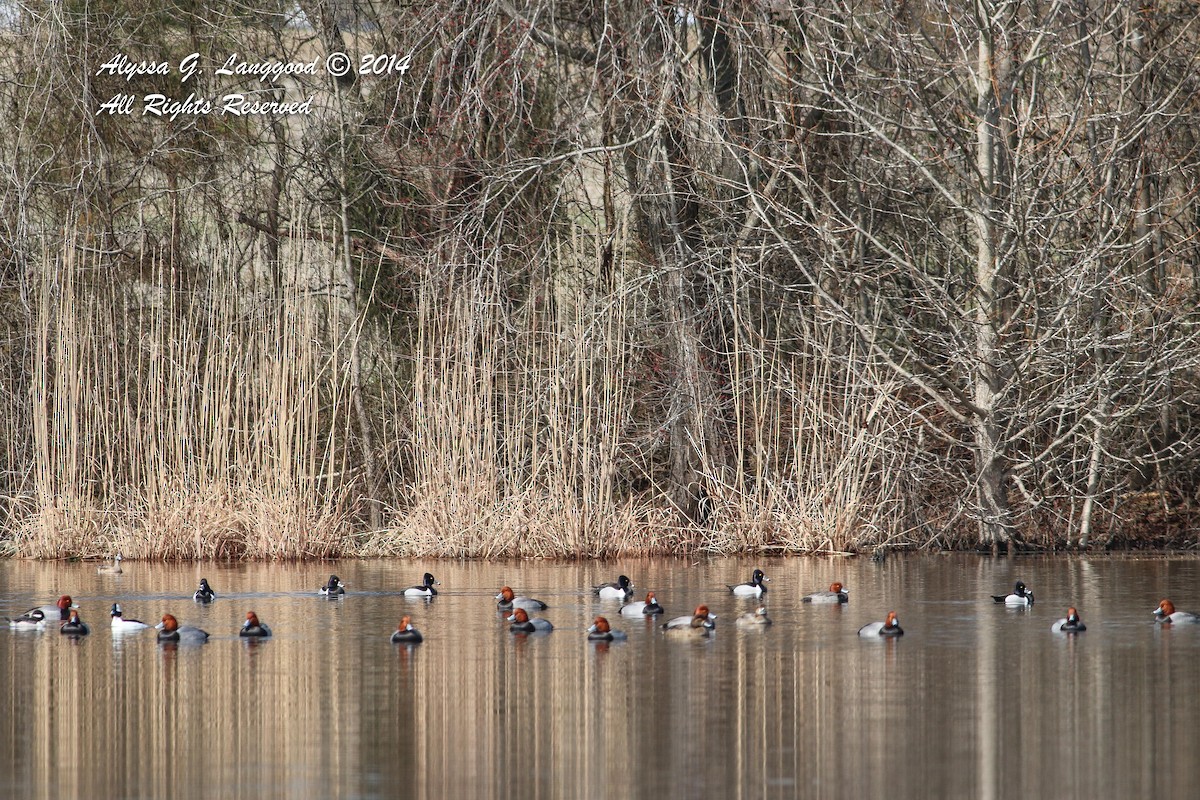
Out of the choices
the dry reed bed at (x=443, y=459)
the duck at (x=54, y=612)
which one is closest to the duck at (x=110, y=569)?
the dry reed bed at (x=443, y=459)

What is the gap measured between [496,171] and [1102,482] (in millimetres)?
8427

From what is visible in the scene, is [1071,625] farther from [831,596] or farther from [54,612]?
[54,612]

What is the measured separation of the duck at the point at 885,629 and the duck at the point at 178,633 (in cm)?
482

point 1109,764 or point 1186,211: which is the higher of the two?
point 1186,211

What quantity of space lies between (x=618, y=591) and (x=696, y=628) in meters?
2.33

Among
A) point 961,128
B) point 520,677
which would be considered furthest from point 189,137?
point 520,677

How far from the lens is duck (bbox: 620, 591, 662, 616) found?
14.0 meters

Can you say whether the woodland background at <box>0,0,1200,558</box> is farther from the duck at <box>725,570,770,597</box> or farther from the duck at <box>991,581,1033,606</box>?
the duck at <box>991,581,1033,606</box>

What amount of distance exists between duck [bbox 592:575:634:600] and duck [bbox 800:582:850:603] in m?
1.48

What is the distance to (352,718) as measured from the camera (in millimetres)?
9570

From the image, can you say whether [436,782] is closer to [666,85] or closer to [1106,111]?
[666,85]

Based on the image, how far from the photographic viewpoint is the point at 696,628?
13.0 m

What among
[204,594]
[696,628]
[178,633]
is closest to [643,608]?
[696,628]

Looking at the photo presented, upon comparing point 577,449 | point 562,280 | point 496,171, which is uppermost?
point 496,171
